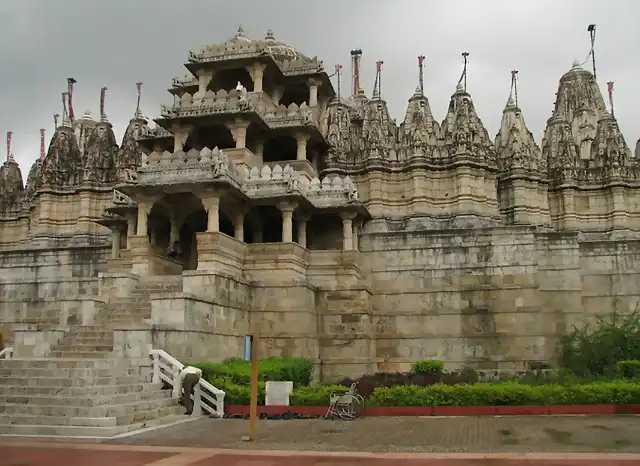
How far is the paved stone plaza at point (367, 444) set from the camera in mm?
11188

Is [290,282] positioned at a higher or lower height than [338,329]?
higher

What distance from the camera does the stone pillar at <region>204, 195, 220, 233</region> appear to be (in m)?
25.1

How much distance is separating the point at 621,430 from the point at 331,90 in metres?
25.5

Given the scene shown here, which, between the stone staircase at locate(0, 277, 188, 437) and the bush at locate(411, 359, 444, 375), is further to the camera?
the bush at locate(411, 359, 444, 375)

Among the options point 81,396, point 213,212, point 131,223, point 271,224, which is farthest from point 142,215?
point 81,396

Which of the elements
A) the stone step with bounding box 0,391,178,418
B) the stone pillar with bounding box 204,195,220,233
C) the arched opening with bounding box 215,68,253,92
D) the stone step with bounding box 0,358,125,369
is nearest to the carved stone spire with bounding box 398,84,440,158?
the arched opening with bounding box 215,68,253,92

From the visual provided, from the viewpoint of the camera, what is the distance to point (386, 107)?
36.0 m

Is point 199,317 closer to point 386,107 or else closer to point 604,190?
point 386,107

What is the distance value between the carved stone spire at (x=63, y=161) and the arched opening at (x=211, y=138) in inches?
419

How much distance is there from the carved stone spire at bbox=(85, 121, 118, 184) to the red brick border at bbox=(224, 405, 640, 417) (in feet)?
83.4

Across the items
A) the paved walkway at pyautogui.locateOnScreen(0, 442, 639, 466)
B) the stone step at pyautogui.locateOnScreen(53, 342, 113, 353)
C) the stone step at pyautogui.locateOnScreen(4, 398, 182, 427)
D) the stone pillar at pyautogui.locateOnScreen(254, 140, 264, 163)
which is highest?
the stone pillar at pyautogui.locateOnScreen(254, 140, 264, 163)

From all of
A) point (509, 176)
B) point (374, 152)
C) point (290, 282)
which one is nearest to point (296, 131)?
point (374, 152)

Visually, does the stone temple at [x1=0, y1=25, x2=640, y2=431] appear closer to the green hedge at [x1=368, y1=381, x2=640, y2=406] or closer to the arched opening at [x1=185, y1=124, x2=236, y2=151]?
Answer: the arched opening at [x1=185, y1=124, x2=236, y2=151]

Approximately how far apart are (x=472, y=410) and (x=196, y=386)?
751 centimetres
